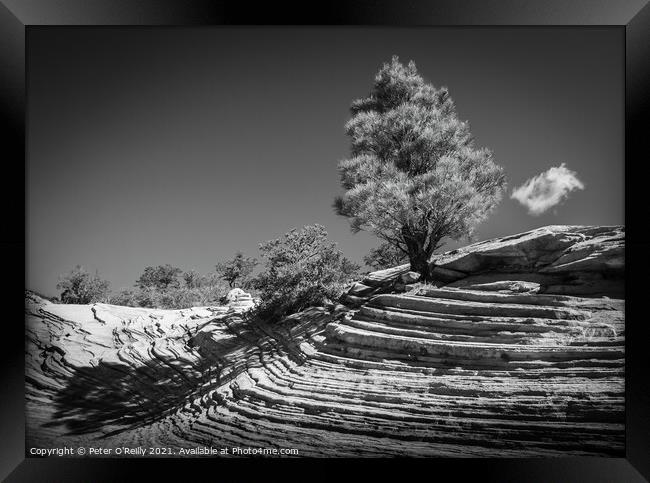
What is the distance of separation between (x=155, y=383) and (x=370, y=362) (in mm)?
2942

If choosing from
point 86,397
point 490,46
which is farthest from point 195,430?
point 490,46

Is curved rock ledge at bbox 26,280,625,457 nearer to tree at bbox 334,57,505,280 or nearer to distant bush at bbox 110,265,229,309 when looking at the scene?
distant bush at bbox 110,265,229,309

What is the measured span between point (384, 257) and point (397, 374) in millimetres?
1690

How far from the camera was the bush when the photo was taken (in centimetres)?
602

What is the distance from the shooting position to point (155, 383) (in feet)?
18.8

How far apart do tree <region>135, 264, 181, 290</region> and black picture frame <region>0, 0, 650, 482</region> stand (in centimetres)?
141

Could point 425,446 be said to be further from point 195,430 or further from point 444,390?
point 195,430

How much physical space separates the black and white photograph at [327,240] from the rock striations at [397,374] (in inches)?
1.1

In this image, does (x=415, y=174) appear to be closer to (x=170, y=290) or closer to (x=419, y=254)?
(x=419, y=254)

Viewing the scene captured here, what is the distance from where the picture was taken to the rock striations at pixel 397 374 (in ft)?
16.8

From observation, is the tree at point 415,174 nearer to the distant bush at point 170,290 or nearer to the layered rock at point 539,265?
the layered rock at point 539,265

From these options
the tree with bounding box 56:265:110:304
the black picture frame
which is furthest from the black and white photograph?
the black picture frame

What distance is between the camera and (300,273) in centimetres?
641

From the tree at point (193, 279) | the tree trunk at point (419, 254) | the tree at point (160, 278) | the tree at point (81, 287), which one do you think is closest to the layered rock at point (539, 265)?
the tree trunk at point (419, 254)
